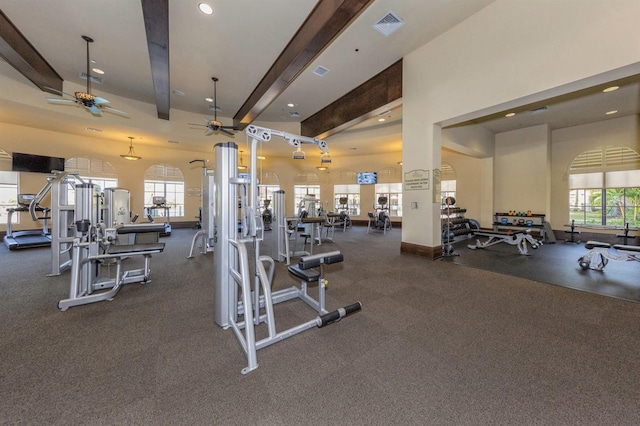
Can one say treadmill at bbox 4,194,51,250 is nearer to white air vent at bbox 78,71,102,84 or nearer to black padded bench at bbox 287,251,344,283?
white air vent at bbox 78,71,102,84

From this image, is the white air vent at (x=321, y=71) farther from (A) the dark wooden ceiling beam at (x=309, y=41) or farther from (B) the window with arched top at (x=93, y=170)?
(B) the window with arched top at (x=93, y=170)

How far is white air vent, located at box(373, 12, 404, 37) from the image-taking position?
3.92 meters

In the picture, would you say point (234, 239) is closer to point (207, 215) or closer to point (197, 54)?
point (207, 215)

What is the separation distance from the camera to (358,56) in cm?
492

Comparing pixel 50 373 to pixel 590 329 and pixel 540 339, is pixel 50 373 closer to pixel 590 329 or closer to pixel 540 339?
pixel 540 339

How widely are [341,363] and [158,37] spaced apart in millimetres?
5259

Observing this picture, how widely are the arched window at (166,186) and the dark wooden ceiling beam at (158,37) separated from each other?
5.42 meters

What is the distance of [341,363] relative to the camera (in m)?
1.80

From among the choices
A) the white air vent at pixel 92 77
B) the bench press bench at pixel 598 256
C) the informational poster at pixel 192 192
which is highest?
the white air vent at pixel 92 77

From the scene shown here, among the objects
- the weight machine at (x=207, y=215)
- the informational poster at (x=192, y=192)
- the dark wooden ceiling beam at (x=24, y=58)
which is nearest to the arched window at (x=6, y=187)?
the dark wooden ceiling beam at (x=24, y=58)

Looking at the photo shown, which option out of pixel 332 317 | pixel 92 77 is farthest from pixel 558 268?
pixel 92 77

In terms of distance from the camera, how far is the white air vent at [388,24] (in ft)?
12.9

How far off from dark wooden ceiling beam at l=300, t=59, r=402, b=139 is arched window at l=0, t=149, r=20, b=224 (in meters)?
9.53

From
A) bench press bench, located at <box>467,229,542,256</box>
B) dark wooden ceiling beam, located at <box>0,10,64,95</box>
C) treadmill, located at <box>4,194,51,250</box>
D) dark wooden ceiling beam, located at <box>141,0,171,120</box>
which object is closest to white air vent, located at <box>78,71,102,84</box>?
dark wooden ceiling beam, located at <box>0,10,64,95</box>
